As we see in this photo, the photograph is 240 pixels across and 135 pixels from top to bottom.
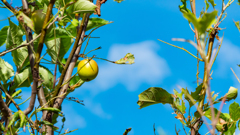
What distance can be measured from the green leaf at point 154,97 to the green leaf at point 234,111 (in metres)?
0.39

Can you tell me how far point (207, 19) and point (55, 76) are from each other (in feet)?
5.46

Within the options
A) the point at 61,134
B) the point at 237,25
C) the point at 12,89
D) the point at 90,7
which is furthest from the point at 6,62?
the point at 237,25

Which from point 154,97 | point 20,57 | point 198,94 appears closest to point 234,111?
point 198,94

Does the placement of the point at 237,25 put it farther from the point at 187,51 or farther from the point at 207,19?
the point at 207,19

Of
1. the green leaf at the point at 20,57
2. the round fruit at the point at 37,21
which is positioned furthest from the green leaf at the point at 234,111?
the green leaf at the point at 20,57

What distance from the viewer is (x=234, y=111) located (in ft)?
4.74

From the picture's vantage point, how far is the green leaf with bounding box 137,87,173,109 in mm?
1289

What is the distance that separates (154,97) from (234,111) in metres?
0.52

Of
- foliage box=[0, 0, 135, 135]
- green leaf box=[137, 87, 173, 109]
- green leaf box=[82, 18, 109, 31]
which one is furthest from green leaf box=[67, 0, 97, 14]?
green leaf box=[137, 87, 173, 109]

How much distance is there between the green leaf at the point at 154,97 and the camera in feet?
4.23

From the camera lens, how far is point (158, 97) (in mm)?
1316

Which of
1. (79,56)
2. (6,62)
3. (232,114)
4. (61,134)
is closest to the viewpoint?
(232,114)

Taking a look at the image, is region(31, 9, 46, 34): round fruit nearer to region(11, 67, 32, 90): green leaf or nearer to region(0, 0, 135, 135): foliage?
region(0, 0, 135, 135): foliage

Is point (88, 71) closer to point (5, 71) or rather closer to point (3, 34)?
point (5, 71)
